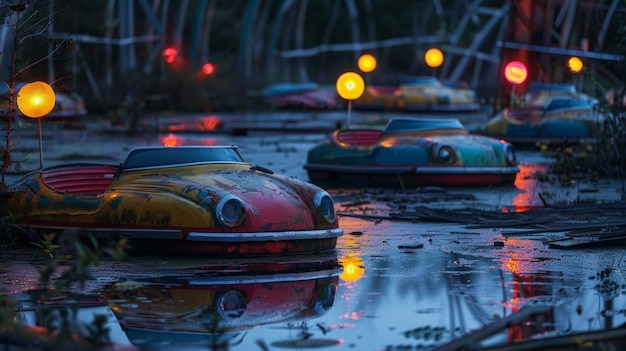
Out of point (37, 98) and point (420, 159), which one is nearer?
point (37, 98)

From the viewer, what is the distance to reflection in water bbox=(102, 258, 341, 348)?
7195 mm

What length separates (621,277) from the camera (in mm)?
8961

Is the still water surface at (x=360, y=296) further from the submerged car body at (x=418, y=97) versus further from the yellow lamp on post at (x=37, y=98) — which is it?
the submerged car body at (x=418, y=97)

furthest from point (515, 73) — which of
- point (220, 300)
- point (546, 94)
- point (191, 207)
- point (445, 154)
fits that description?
point (220, 300)

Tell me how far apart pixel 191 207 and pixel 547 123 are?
1288 centimetres

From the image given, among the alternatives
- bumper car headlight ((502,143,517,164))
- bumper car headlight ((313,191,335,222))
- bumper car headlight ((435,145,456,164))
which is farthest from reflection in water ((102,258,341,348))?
bumper car headlight ((502,143,517,164))

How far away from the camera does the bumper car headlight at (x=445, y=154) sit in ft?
52.1

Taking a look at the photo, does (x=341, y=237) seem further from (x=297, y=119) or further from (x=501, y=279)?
(x=297, y=119)

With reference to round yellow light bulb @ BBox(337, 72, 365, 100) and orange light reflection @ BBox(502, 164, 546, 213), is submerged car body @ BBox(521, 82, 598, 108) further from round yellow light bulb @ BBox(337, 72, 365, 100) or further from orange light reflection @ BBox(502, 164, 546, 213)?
round yellow light bulb @ BBox(337, 72, 365, 100)

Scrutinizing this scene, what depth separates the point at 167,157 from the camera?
10758mm

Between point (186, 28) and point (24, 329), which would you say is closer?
point (24, 329)

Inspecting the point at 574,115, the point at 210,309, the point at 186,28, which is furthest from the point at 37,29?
the point at 186,28

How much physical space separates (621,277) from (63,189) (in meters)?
4.91

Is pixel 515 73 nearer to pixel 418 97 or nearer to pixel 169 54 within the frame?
pixel 418 97
